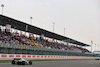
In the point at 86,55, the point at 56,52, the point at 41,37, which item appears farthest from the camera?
the point at 86,55

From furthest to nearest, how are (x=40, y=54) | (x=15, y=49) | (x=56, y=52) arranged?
(x=56, y=52), (x=40, y=54), (x=15, y=49)

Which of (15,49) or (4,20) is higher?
(4,20)

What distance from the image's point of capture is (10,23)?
50250 mm

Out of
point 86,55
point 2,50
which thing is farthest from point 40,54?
point 86,55

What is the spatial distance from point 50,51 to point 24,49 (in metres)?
13.6

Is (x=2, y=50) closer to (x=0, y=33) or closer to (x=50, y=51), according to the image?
(x=0, y=33)

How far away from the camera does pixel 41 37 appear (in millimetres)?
68125

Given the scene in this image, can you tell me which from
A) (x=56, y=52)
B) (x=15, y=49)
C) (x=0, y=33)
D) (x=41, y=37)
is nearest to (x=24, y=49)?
(x=15, y=49)

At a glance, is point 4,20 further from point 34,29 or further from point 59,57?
point 59,57

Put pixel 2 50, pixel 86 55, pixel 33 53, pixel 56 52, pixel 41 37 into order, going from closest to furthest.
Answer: pixel 2 50 < pixel 33 53 < pixel 56 52 < pixel 41 37 < pixel 86 55

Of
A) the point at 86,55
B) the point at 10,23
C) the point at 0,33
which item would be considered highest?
the point at 10,23

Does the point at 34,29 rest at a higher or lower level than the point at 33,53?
higher

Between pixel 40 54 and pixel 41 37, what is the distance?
61.4 feet

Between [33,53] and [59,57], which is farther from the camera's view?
[59,57]
